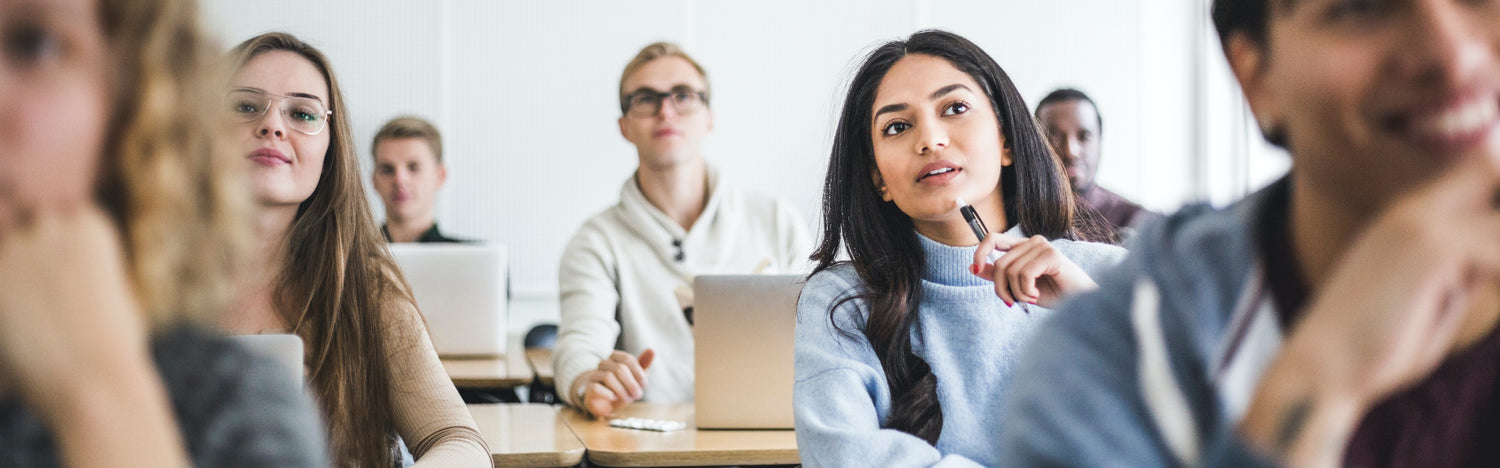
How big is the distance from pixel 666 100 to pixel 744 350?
→ 56.3 inches

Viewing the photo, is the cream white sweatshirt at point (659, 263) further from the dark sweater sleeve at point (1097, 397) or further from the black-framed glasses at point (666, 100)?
the dark sweater sleeve at point (1097, 397)

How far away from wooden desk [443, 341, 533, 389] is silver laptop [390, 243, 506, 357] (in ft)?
0.15

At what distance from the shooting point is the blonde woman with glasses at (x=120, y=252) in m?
0.48

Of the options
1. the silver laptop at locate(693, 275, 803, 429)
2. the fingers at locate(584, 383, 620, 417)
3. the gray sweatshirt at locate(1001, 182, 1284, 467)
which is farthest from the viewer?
the fingers at locate(584, 383, 620, 417)

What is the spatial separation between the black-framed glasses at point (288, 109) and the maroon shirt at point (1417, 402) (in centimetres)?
140

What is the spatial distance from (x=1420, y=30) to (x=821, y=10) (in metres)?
4.98

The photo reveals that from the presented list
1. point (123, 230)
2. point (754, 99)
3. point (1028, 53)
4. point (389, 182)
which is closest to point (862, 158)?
point (123, 230)

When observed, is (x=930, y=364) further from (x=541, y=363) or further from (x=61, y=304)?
(x=541, y=363)

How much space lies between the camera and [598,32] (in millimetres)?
5281

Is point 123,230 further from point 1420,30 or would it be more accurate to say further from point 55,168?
point 1420,30

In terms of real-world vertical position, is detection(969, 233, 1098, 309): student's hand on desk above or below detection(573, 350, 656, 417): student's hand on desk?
above

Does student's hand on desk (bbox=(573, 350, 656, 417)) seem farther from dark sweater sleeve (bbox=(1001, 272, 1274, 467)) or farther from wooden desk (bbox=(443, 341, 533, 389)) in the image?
dark sweater sleeve (bbox=(1001, 272, 1274, 467))

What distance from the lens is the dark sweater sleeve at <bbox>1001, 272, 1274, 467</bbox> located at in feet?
2.03

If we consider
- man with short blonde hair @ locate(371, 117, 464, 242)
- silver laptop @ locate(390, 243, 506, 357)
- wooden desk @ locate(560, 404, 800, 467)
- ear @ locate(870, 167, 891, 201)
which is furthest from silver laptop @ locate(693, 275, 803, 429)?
man with short blonde hair @ locate(371, 117, 464, 242)
